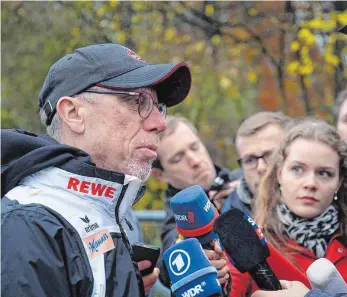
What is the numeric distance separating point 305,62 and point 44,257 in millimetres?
6439

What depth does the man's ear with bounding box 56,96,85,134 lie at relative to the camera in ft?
8.63

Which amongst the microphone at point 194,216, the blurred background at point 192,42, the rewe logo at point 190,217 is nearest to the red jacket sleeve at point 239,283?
the microphone at point 194,216

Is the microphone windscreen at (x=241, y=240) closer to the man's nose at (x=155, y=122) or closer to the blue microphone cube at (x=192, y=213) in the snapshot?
the blue microphone cube at (x=192, y=213)

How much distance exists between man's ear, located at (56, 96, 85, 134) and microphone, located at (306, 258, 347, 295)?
105 centimetres

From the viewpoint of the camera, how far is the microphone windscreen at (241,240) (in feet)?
8.97

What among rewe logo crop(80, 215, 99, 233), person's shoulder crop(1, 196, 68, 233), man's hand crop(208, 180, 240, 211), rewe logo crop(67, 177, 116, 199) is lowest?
man's hand crop(208, 180, 240, 211)

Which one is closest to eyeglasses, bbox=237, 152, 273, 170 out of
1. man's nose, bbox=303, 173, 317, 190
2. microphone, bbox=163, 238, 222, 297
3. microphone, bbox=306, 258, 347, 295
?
man's nose, bbox=303, 173, 317, 190

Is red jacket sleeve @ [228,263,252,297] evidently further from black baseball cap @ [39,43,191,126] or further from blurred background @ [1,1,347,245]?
blurred background @ [1,1,347,245]

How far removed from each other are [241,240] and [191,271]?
36cm

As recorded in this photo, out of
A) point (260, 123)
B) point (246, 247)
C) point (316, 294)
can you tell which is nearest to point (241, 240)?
point (246, 247)

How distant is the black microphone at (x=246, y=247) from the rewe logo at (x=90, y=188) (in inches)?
19.7

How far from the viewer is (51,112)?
→ 2.71 meters

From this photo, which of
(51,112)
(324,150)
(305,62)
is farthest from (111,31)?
(51,112)

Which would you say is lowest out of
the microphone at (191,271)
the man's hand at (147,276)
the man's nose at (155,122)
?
the man's hand at (147,276)
